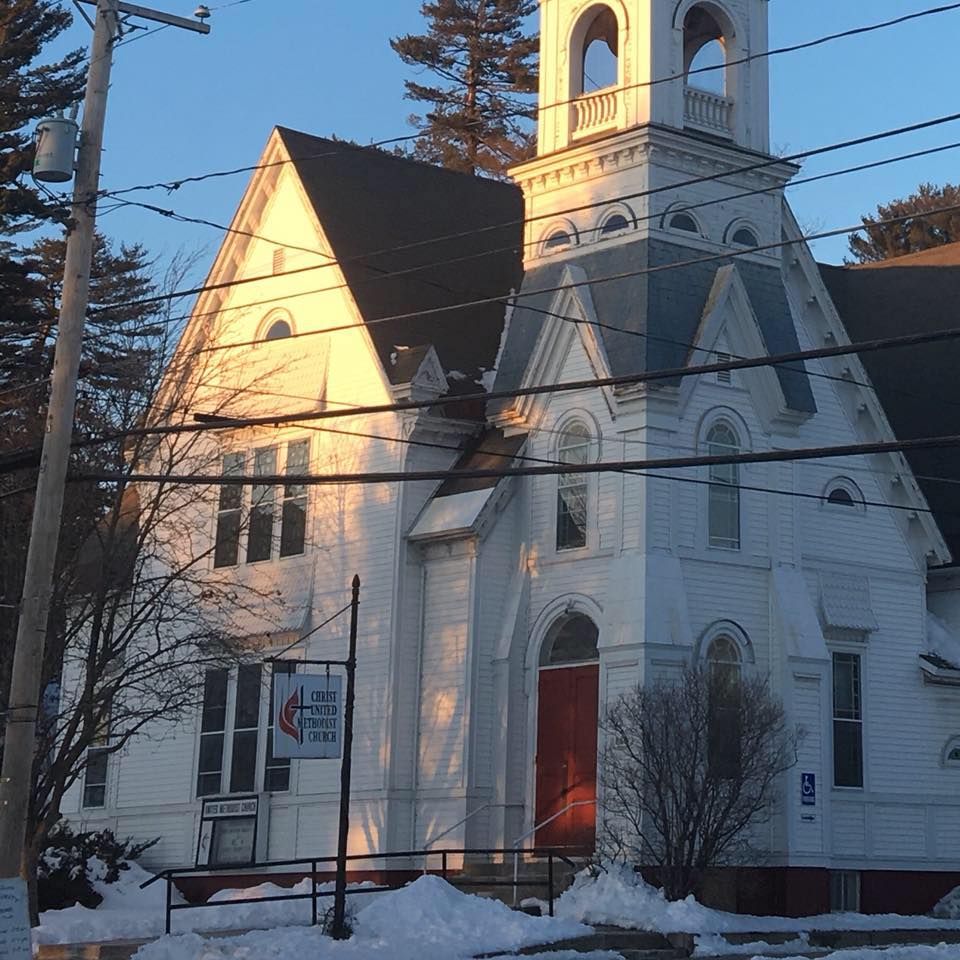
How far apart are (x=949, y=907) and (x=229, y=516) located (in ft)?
45.2

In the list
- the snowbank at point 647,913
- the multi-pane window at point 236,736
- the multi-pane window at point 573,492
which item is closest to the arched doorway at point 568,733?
the multi-pane window at point 573,492

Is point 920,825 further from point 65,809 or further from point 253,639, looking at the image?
point 65,809

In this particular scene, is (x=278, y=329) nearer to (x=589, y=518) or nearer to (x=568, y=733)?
(x=589, y=518)

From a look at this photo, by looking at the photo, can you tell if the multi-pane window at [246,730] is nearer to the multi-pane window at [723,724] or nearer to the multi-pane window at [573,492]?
the multi-pane window at [573,492]

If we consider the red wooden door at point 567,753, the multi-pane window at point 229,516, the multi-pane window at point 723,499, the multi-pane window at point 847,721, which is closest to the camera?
the red wooden door at point 567,753

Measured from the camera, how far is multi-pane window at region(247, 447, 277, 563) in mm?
31141

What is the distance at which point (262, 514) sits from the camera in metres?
30.9

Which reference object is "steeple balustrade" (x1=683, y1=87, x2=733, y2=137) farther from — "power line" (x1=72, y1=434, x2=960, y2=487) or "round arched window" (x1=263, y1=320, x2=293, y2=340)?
"power line" (x1=72, y1=434, x2=960, y2=487)

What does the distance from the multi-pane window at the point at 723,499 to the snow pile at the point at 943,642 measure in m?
4.42

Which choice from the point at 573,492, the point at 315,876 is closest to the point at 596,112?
the point at 573,492

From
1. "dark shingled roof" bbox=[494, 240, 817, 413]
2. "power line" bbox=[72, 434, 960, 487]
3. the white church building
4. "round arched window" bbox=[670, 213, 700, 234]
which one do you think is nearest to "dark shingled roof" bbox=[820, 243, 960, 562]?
the white church building

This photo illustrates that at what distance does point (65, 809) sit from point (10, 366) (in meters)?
9.06

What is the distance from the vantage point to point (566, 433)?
2831 cm

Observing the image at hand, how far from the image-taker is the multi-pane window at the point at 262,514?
3114 cm
